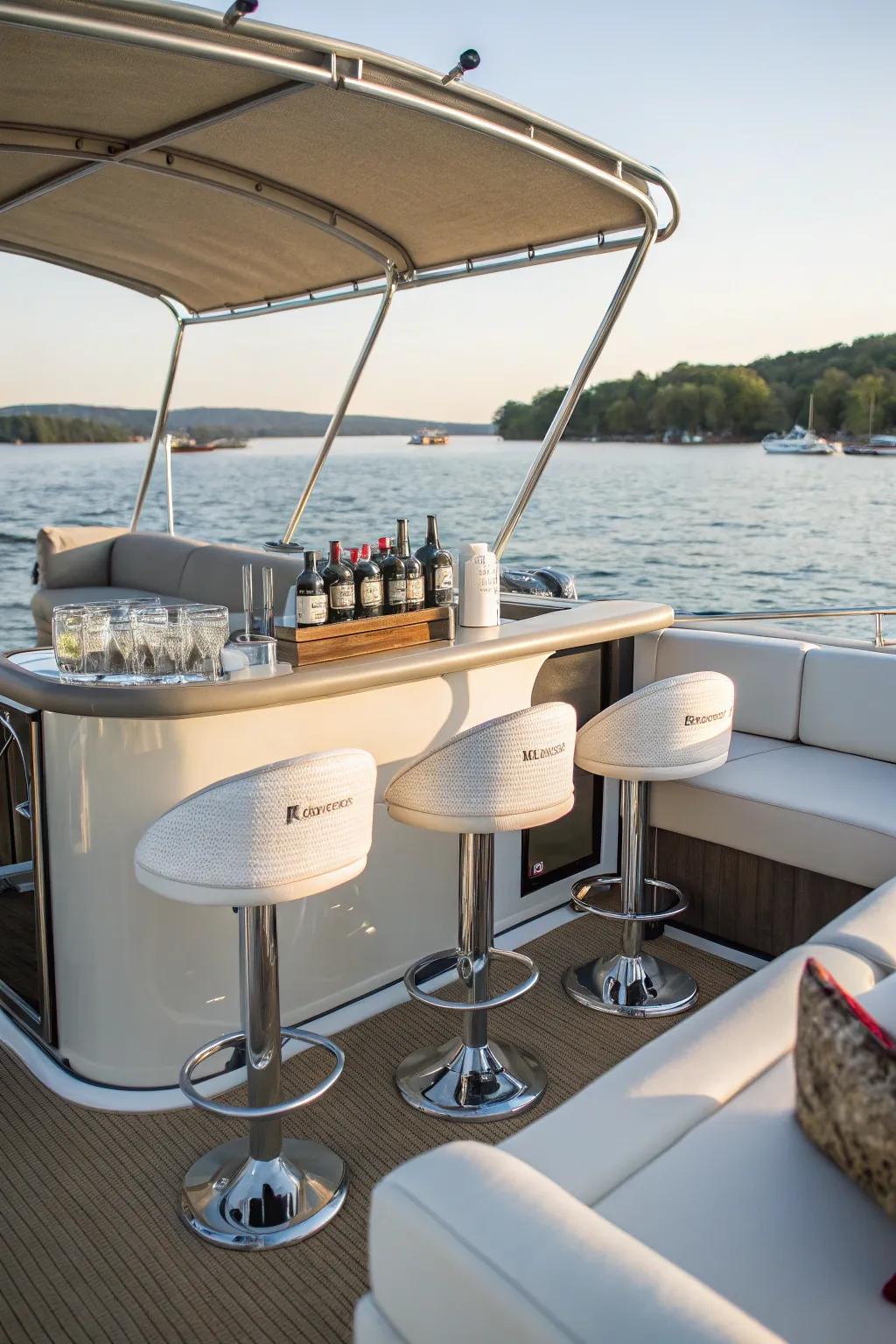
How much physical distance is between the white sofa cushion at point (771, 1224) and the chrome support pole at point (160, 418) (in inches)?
206

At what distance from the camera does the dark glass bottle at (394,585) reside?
2482mm

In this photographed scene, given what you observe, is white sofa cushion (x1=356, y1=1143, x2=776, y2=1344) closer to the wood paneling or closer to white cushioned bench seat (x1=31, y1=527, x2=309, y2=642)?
the wood paneling

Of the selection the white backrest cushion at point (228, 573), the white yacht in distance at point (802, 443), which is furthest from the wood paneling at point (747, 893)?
the white yacht in distance at point (802, 443)

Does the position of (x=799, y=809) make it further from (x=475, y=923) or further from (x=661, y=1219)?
(x=661, y=1219)

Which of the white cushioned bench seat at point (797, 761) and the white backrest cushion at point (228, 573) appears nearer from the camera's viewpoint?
the white cushioned bench seat at point (797, 761)

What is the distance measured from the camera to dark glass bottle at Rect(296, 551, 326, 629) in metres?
2.29

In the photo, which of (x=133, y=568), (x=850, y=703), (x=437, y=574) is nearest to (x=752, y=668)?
(x=850, y=703)

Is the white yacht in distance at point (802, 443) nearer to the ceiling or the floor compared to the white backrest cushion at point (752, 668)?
nearer to the ceiling

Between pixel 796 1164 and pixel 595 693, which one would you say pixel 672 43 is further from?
pixel 796 1164

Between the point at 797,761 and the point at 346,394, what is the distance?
10.0 feet

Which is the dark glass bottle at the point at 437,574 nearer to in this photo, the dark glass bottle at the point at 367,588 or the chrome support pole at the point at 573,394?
the dark glass bottle at the point at 367,588

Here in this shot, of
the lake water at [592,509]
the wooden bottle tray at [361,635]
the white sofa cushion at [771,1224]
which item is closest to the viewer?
the white sofa cushion at [771,1224]

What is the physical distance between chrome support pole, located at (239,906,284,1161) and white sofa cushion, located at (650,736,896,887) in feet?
4.77

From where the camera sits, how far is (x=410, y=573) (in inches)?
98.6
